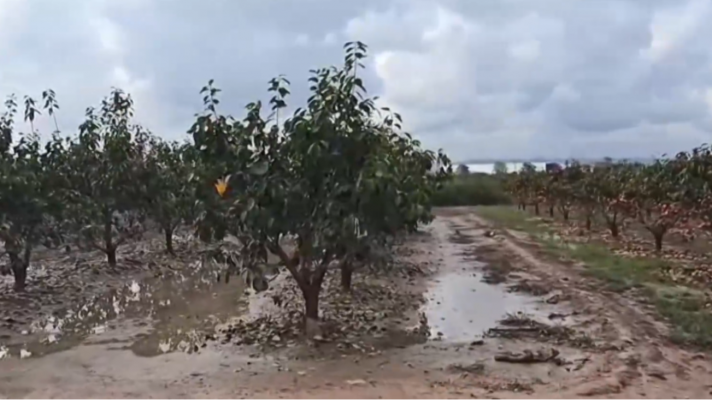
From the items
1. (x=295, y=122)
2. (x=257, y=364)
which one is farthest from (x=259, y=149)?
(x=257, y=364)

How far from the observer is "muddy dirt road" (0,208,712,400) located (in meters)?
5.90

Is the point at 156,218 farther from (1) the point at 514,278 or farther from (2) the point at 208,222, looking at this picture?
(2) the point at 208,222

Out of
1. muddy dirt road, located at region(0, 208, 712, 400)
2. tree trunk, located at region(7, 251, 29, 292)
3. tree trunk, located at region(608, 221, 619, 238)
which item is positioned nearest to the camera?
muddy dirt road, located at region(0, 208, 712, 400)

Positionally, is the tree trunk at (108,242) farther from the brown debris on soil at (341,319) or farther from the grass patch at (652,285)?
the grass patch at (652,285)

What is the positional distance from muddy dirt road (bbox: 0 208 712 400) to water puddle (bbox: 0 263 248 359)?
0.13ft

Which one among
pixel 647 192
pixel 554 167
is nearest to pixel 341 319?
pixel 647 192

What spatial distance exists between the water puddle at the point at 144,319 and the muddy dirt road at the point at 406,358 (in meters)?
0.04

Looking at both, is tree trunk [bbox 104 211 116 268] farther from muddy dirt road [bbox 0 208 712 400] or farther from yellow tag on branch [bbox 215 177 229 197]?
yellow tag on branch [bbox 215 177 229 197]

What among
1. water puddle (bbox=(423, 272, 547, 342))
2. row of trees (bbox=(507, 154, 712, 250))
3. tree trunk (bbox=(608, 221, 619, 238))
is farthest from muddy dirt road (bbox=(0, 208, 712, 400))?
tree trunk (bbox=(608, 221, 619, 238))

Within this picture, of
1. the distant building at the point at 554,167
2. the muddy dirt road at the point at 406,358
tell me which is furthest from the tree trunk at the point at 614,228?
the distant building at the point at 554,167

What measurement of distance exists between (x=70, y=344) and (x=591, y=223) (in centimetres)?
1943

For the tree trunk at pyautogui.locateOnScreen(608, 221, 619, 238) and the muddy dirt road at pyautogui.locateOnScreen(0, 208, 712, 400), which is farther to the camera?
the tree trunk at pyautogui.locateOnScreen(608, 221, 619, 238)

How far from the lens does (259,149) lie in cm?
750

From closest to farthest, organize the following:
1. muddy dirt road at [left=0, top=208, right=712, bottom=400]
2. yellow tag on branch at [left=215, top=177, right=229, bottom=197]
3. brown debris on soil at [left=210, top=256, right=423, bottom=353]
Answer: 1. muddy dirt road at [left=0, top=208, right=712, bottom=400]
2. yellow tag on branch at [left=215, top=177, right=229, bottom=197]
3. brown debris on soil at [left=210, top=256, right=423, bottom=353]
